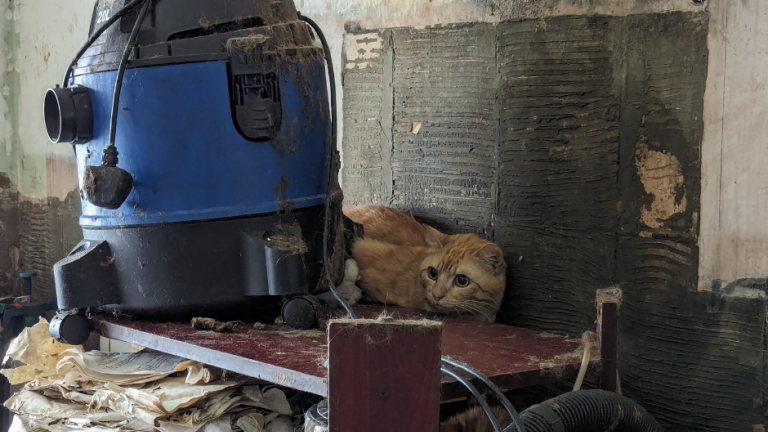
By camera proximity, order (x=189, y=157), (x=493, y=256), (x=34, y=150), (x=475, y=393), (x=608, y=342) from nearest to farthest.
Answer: (x=475, y=393) < (x=608, y=342) < (x=189, y=157) < (x=493, y=256) < (x=34, y=150)

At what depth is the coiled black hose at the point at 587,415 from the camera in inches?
37.1

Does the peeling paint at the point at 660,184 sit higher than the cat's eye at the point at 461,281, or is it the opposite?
the peeling paint at the point at 660,184

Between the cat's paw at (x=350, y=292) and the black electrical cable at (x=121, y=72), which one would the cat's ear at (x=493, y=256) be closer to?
the cat's paw at (x=350, y=292)

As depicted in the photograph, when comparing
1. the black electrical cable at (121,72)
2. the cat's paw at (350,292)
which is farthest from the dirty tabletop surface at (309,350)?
the black electrical cable at (121,72)

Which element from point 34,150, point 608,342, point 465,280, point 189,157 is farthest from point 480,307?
point 34,150

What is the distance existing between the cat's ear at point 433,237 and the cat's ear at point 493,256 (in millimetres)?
138

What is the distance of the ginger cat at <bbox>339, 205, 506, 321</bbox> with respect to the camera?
1.55m

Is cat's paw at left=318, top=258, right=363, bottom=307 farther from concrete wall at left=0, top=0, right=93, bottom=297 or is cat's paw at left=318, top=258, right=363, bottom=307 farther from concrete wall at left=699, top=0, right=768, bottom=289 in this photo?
concrete wall at left=0, top=0, right=93, bottom=297

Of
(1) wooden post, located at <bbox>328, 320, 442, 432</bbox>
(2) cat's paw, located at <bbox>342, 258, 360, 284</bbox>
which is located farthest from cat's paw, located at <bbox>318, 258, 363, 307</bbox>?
(1) wooden post, located at <bbox>328, 320, 442, 432</bbox>

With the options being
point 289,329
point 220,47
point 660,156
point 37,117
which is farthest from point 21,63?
point 660,156

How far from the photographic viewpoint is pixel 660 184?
52.0 inches

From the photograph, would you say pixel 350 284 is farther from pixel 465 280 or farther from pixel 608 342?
pixel 608 342

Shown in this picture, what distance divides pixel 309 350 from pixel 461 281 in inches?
22.7

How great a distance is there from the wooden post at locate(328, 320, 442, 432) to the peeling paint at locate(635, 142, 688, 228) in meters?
0.74
